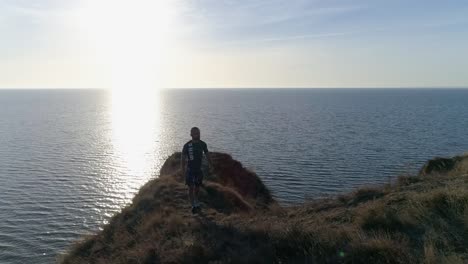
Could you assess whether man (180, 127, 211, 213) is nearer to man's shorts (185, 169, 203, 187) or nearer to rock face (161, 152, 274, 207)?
man's shorts (185, 169, 203, 187)

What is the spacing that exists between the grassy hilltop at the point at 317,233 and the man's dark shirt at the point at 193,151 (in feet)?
6.01

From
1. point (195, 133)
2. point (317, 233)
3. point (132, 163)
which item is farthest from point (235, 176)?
point (132, 163)

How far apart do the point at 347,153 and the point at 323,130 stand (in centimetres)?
2187

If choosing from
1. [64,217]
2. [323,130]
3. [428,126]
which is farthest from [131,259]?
[428,126]

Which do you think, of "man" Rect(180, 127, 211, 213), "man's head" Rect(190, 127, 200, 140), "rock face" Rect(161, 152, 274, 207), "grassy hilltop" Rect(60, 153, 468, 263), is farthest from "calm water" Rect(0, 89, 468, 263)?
"man's head" Rect(190, 127, 200, 140)

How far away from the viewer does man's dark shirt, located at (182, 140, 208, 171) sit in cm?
1304

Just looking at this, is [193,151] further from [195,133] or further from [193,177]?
[193,177]

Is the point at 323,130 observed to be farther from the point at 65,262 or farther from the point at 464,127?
the point at 65,262

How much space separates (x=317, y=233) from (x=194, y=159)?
18.9ft

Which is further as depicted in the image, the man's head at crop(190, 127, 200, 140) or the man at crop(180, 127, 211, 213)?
the man at crop(180, 127, 211, 213)

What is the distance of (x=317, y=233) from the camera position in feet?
27.8

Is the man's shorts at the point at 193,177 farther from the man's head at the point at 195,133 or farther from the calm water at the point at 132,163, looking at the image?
the calm water at the point at 132,163

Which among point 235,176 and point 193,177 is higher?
point 193,177

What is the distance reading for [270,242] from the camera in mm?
8633
